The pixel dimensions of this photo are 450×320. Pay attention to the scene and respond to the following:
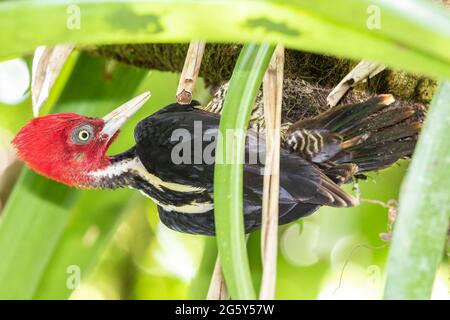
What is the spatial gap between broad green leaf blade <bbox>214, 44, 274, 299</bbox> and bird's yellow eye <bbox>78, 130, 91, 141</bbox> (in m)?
0.38

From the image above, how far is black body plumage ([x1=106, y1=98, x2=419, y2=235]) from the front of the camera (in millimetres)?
943

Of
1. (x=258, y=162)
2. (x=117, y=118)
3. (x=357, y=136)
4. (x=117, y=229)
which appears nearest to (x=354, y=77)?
(x=357, y=136)

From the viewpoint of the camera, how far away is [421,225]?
1.63ft

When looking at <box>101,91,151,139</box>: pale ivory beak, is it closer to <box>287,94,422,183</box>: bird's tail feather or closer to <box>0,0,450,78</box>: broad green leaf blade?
<box>287,94,422,183</box>: bird's tail feather

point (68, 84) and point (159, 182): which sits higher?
point (68, 84)

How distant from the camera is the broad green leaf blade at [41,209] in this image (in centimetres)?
112

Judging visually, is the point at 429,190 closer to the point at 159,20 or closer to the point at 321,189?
the point at 159,20

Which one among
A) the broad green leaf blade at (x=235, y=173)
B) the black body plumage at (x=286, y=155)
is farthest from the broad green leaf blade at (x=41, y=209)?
the broad green leaf blade at (x=235, y=173)

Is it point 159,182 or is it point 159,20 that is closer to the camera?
point 159,20

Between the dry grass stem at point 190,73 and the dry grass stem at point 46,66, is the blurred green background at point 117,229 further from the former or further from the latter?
the dry grass stem at point 190,73
